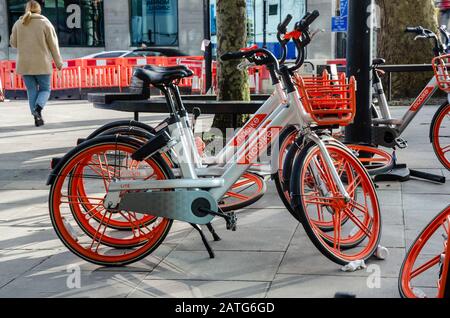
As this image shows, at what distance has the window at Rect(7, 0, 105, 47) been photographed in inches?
1329

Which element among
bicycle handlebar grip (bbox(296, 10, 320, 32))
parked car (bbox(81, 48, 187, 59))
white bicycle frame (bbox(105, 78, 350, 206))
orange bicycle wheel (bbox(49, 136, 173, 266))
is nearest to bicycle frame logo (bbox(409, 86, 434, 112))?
white bicycle frame (bbox(105, 78, 350, 206))

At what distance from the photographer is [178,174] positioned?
16.0 ft

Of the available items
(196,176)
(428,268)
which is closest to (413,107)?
(196,176)

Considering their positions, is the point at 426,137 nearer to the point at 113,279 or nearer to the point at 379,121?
the point at 379,121

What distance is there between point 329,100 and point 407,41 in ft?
41.8

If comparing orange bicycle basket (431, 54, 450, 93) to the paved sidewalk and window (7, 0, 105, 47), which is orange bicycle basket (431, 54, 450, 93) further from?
window (7, 0, 105, 47)

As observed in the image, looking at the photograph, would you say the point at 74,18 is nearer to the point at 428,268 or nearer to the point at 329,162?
the point at 329,162

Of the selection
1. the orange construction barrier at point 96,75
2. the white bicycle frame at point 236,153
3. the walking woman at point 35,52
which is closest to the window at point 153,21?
the orange construction barrier at point 96,75

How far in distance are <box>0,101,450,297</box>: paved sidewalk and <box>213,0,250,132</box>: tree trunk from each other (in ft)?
9.44

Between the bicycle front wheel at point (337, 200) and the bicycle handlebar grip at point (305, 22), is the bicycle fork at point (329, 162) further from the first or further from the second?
the bicycle handlebar grip at point (305, 22)

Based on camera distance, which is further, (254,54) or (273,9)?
(273,9)

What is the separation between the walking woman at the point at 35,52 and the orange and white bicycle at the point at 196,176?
23.3ft

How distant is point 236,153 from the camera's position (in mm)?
4910
